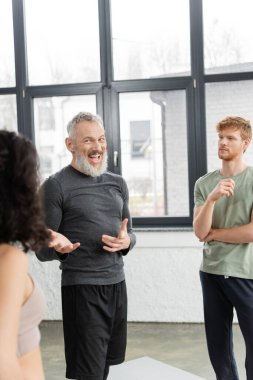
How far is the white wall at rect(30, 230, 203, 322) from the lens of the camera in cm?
443

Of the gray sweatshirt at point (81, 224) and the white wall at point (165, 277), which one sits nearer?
the gray sweatshirt at point (81, 224)

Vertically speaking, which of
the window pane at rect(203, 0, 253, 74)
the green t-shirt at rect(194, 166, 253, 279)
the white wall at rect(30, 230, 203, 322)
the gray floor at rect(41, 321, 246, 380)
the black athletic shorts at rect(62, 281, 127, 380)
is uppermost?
the window pane at rect(203, 0, 253, 74)

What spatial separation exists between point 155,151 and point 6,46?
155cm

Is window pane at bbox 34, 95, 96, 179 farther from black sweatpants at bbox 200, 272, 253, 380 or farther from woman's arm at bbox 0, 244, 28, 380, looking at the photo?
woman's arm at bbox 0, 244, 28, 380

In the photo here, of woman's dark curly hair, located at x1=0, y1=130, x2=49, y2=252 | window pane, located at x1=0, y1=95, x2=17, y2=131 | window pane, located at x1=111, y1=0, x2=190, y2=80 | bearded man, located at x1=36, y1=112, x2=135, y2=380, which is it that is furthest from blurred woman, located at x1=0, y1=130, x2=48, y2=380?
window pane, located at x1=0, y1=95, x2=17, y2=131

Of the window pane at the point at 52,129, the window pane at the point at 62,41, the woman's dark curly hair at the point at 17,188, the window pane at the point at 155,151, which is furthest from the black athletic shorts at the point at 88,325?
the window pane at the point at 62,41

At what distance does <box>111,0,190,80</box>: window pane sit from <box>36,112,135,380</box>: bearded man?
2.22 metres

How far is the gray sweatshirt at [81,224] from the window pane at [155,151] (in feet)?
7.33

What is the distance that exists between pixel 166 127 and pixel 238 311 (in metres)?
2.28

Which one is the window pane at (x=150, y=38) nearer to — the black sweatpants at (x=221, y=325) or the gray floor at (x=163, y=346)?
the gray floor at (x=163, y=346)

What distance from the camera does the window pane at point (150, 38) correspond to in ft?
14.7

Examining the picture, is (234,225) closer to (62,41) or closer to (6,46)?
(62,41)

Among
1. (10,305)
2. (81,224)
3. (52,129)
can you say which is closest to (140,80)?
(52,129)

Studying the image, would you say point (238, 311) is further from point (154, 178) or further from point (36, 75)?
point (36, 75)
